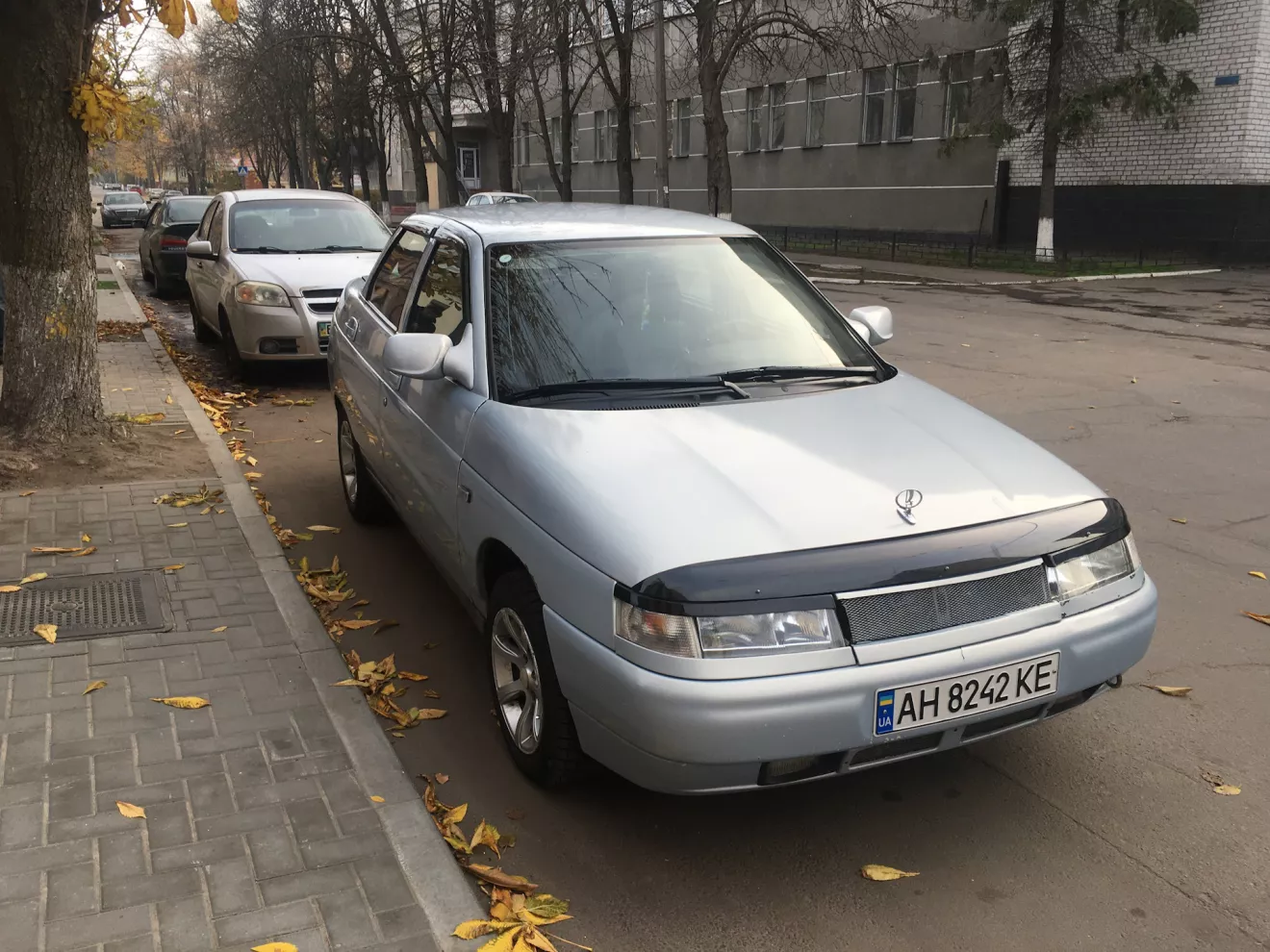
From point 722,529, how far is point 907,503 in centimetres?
54

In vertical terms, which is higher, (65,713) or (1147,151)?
(1147,151)

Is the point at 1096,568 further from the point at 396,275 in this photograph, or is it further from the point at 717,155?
the point at 717,155

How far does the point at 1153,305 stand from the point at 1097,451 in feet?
36.6

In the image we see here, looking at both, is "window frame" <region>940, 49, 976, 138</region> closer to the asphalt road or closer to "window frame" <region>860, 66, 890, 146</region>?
"window frame" <region>860, 66, 890, 146</region>

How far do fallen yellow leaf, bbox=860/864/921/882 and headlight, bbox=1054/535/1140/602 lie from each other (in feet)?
2.89

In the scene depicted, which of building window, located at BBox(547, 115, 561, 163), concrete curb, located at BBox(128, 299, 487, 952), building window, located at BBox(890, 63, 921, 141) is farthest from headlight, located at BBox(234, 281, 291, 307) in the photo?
building window, located at BBox(547, 115, 561, 163)

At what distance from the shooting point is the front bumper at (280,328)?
964 cm

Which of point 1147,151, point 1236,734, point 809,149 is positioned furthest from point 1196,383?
point 809,149

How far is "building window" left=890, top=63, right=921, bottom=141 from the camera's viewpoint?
103ft

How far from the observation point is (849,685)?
9.18 ft

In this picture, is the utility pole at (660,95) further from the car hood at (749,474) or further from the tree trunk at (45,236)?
the car hood at (749,474)

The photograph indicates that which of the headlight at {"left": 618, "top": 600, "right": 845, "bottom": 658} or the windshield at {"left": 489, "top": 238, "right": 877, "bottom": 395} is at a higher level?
the windshield at {"left": 489, "top": 238, "right": 877, "bottom": 395}

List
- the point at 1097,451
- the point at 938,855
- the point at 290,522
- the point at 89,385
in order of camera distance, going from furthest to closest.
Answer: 1. the point at 1097,451
2. the point at 89,385
3. the point at 290,522
4. the point at 938,855

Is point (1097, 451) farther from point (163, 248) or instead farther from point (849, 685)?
point (163, 248)
